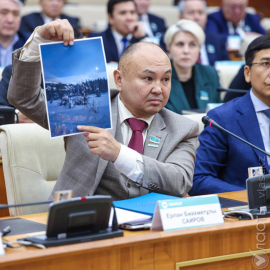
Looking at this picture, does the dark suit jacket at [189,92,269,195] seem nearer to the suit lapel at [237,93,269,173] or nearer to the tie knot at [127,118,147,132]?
the suit lapel at [237,93,269,173]

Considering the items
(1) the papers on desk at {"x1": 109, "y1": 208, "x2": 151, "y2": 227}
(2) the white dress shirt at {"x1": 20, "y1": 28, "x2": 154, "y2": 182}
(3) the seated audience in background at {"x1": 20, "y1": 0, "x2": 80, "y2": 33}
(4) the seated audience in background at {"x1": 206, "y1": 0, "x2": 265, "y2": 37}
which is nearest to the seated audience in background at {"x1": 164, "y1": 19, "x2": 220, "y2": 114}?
(3) the seated audience in background at {"x1": 20, "y1": 0, "x2": 80, "y2": 33}

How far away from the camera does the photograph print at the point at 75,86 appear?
175 cm

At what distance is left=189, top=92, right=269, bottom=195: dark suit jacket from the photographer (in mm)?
2488

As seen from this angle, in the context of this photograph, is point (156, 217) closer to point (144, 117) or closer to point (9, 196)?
point (144, 117)

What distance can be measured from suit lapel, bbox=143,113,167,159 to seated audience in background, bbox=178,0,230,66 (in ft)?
12.7

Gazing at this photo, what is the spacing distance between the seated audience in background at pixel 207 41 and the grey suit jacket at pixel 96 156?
389cm

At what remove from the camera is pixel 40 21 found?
6301 millimetres

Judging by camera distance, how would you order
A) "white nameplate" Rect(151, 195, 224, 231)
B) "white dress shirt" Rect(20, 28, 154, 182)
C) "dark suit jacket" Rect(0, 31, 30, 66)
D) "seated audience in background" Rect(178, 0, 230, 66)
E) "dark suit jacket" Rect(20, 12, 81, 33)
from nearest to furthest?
"white nameplate" Rect(151, 195, 224, 231), "white dress shirt" Rect(20, 28, 154, 182), "dark suit jacket" Rect(0, 31, 30, 66), "seated audience in background" Rect(178, 0, 230, 66), "dark suit jacket" Rect(20, 12, 81, 33)

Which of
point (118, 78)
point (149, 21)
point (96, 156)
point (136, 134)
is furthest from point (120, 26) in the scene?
point (96, 156)

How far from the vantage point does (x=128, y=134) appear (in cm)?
212

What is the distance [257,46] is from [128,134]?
89 cm

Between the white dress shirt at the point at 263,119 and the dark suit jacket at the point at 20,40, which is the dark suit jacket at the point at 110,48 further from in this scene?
the white dress shirt at the point at 263,119

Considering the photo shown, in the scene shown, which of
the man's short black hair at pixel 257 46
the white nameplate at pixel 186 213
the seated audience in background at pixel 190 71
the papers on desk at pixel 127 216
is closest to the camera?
the white nameplate at pixel 186 213

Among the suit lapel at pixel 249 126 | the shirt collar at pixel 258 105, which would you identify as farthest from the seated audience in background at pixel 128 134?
the shirt collar at pixel 258 105
